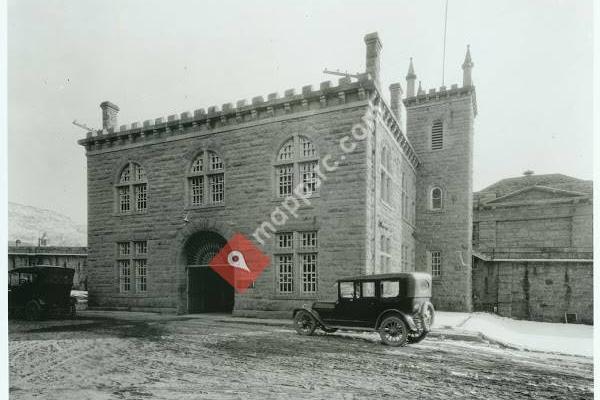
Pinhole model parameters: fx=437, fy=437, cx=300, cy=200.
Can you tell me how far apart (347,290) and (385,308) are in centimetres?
119

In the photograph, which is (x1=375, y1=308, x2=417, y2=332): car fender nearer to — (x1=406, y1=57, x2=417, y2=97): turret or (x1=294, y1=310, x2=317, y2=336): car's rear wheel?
(x1=294, y1=310, x2=317, y2=336): car's rear wheel

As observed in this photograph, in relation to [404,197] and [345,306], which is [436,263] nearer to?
[404,197]

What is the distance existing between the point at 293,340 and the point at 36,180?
742 centimetres

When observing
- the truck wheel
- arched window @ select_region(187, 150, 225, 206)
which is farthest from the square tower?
the truck wheel

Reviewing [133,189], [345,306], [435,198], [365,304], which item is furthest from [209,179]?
[435,198]

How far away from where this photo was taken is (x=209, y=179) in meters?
17.7

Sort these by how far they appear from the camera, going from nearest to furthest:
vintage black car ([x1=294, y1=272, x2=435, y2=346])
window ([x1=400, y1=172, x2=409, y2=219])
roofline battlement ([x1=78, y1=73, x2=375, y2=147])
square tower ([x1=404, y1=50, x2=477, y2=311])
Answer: vintage black car ([x1=294, y1=272, x2=435, y2=346])
roofline battlement ([x1=78, y1=73, x2=375, y2=147])
window ([x1=400, y1=172, x2=409, y2=219])
square tower ([x1=404, y1=50, x2=477, y2=311])

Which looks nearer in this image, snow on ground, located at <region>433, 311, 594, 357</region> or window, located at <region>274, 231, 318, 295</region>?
snow on ground, located at <region>433, 311, 594, 357</region>

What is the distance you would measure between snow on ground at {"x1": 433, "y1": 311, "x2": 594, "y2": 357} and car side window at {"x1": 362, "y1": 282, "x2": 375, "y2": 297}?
394 cm

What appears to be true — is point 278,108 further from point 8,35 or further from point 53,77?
point 8,35

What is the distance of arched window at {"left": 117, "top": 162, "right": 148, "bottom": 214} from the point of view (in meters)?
19.0

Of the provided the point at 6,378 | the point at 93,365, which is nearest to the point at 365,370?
the point at 93,365

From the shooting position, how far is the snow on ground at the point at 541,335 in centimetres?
1072

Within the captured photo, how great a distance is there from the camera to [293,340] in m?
11.4
